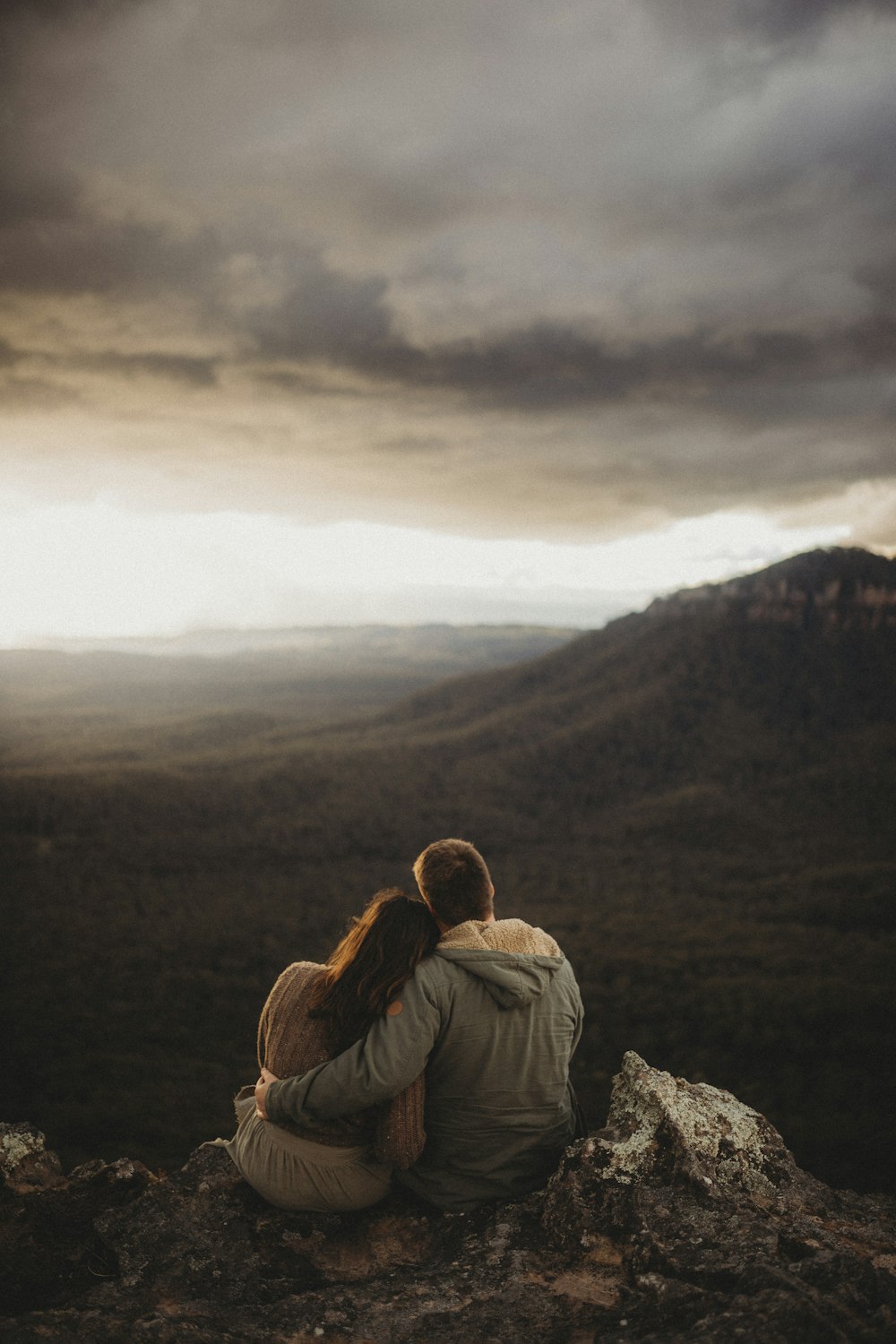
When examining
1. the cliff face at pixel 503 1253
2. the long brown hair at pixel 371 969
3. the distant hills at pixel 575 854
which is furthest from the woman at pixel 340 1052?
the distant hills at pixel 575 854

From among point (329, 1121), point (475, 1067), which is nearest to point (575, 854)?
point (475, 1067)

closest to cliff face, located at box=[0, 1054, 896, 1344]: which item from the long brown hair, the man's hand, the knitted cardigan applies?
the knitted cardigan

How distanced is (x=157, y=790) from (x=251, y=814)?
989 cm

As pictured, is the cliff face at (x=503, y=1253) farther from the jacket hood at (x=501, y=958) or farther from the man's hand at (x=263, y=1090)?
the jacket hood at (x=501, y=958)

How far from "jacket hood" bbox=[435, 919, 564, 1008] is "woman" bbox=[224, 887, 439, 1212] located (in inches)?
7.3

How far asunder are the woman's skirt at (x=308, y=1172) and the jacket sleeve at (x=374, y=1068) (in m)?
0.45

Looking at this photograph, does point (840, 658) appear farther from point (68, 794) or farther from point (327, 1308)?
point (327, 1308)

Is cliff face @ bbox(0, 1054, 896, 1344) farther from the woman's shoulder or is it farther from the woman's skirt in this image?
the woman's shoulder

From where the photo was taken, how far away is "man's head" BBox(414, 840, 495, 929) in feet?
13.4

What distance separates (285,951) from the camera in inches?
1345

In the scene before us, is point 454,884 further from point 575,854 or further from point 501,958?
point 575,854

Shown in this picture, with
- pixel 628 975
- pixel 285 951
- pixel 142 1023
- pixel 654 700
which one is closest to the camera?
pixel 142 1023

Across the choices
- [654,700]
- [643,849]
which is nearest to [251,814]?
[643,849]

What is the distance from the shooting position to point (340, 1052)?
3986 mm
